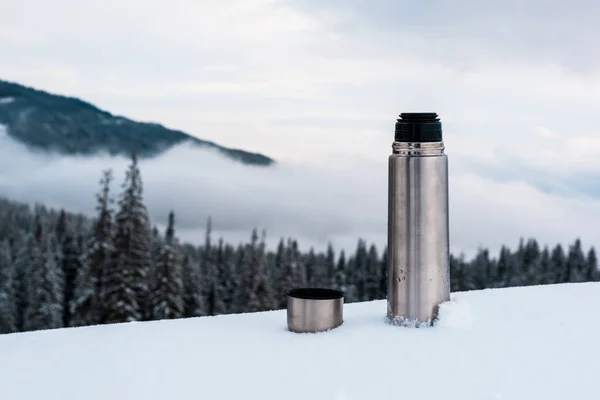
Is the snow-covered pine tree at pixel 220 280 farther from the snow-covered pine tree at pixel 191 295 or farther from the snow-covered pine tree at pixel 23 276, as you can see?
the snow-covered pine tree at pixel 23 276

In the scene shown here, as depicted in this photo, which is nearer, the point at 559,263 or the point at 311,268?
the point at 311,268

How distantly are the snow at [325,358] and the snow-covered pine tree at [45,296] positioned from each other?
3933 centimetres

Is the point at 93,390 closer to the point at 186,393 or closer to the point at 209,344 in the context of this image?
the point at 186,393

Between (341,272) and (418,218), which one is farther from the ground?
(418,218)

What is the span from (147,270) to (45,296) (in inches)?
614

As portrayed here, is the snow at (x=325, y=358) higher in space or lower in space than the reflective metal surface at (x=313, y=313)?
lower

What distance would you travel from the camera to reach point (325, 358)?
3.46 m

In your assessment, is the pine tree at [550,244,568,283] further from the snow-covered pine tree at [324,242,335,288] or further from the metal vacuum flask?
the metal vacuum flask

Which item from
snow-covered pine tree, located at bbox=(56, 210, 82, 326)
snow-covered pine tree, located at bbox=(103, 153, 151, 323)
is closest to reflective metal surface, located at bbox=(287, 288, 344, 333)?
snow-covered pine tree, located at bbox=(103, 153, 151, 323)

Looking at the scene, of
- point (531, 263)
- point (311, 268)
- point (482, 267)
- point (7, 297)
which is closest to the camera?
point (7, 297)

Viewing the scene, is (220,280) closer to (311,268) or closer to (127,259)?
(311,268)

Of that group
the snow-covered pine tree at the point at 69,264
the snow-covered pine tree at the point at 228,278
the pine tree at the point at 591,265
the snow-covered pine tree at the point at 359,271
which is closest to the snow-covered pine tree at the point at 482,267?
the pine tree at the point at 591,265

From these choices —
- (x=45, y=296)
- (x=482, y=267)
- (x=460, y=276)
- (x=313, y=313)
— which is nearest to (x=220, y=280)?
(x=45, y=296)

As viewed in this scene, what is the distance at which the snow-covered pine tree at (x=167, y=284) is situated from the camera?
2961 centimetres
